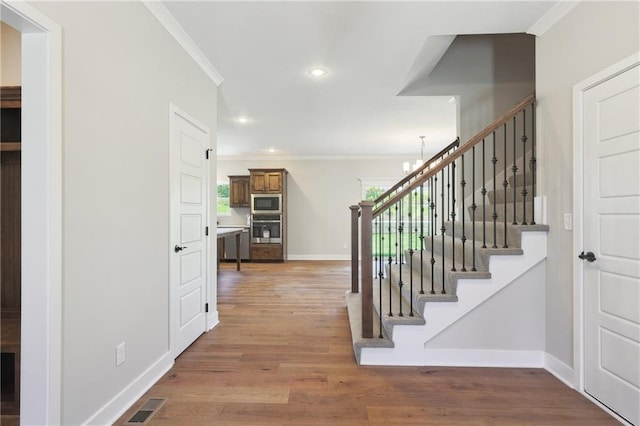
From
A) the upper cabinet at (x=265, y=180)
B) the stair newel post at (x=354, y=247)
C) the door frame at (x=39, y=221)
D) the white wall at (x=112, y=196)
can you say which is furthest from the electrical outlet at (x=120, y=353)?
the upper cabinet at (x=265, y=180)

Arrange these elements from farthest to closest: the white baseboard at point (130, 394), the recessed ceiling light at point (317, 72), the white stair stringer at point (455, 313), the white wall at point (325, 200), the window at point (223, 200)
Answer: the window at point (223, 200)
the white wall at point (325, 200)
the recessed ceiling light at point (317, 72)
the white stair stringer at point (455, 313)
the white baseboard at point (130, 394)

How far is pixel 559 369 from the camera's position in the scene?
2229 millimetres

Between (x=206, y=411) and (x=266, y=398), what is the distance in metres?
0.36

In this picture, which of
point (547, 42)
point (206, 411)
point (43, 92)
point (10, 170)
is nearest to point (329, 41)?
point (547, 42)

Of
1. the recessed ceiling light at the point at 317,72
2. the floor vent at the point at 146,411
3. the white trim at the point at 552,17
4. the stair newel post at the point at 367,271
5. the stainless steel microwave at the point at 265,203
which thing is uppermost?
the recessed ceiling light at the point at 317,72

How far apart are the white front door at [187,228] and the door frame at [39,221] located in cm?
100

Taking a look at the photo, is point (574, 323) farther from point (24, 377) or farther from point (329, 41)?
point (24, 377)

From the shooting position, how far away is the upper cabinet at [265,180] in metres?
7.31

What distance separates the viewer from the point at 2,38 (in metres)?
1.77

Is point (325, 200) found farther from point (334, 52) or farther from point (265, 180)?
point (334, 52)

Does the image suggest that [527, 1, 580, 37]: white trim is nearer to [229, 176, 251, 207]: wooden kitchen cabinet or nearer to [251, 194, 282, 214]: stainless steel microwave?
[251, 194, 282, 214]: stainless steel microwave

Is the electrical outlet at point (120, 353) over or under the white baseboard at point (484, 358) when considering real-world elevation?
over

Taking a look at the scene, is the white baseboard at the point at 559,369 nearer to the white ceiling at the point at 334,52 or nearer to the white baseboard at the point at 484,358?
the white baseboard at the point at 484,358

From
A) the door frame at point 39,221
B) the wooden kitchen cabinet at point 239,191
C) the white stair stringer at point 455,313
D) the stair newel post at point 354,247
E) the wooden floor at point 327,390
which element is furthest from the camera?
the wooden kitchen cabinet at point 239,191
